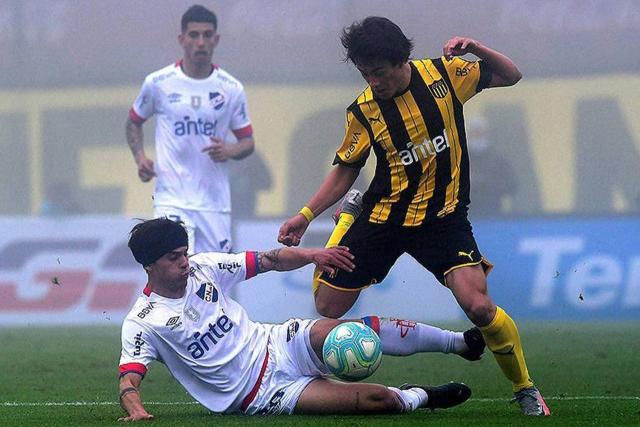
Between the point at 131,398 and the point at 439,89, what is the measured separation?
2.18 meters

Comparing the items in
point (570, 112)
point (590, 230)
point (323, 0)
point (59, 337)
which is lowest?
point (59, 337)

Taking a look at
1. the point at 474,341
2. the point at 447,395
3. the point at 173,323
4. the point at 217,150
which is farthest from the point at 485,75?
the point at 217,150

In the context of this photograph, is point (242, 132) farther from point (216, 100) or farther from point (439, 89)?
point (439, 89)

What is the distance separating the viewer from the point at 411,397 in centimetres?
735

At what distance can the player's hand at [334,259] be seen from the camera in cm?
723

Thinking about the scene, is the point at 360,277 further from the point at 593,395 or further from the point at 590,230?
the point at 590,230

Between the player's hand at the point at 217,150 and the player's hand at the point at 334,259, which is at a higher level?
the player's hand at the point at 217,150

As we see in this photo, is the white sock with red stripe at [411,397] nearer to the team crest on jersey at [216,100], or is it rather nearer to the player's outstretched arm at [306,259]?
the player's outstretched arm at [306,259]

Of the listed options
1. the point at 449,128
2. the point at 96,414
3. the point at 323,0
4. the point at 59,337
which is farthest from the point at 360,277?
the point at 323,0

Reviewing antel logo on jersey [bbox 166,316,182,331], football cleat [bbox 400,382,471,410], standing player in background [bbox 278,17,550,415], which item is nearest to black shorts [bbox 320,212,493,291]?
standing player in background [bbox 278,17,550,415]

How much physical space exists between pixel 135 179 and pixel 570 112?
4.43 m

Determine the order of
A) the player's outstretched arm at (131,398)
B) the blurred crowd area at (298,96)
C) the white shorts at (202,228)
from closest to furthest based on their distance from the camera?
the player's outstretched arm at (131,398)
the white shorts at (202,228)
the blurred crowd area at (298,96)

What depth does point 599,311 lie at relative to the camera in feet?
45.3

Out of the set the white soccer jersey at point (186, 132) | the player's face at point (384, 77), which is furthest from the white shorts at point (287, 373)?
the white soccer jersey at point (186, 132)
